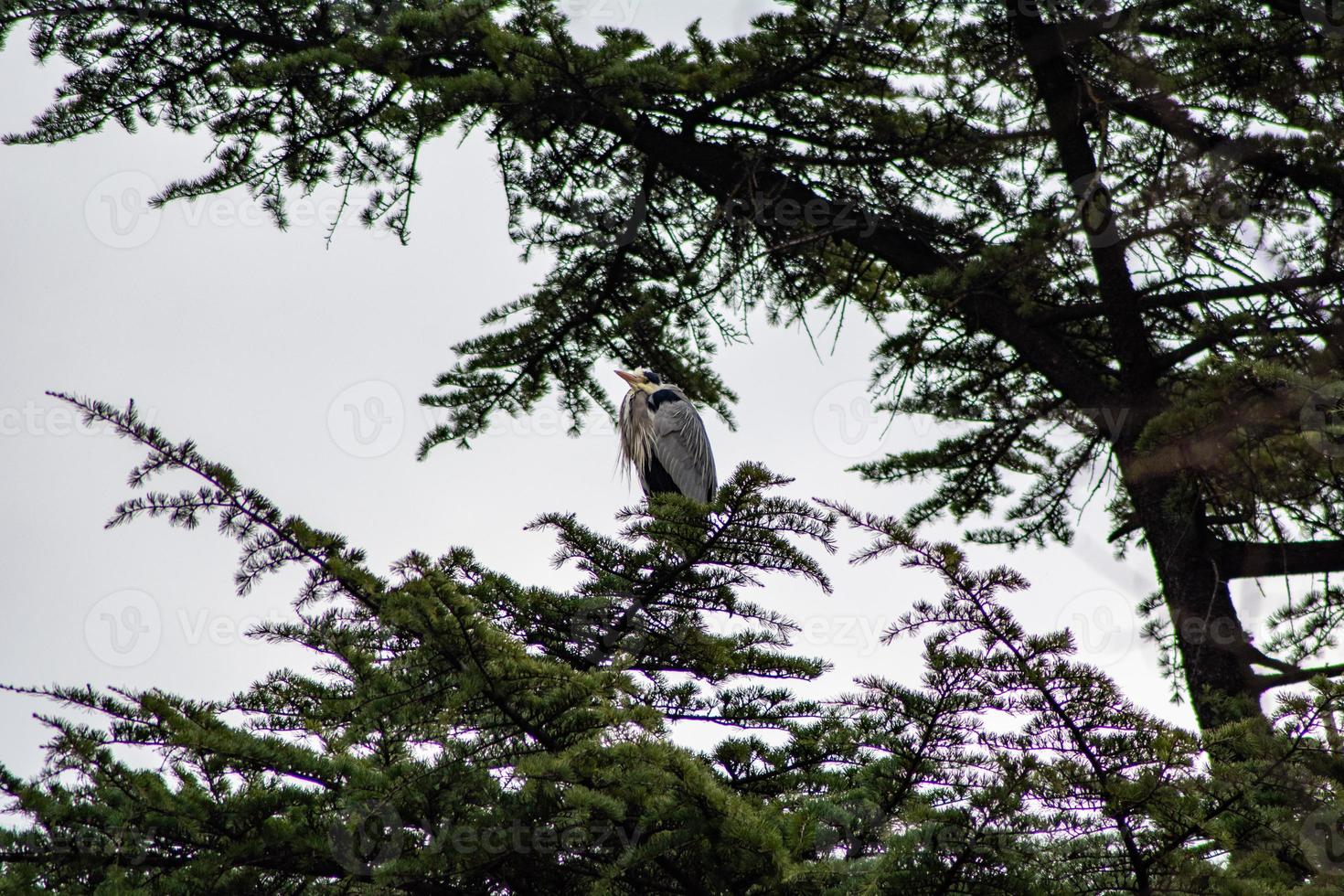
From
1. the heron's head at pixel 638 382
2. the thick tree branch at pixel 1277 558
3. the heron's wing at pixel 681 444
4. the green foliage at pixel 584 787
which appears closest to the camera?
the green foliage at pixel 584 787

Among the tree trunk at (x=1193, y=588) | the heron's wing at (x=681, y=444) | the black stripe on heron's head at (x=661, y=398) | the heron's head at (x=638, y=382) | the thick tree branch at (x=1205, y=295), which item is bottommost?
the tree trunk at (x=1193, y=588)

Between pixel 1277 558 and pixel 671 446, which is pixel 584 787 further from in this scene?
pixel 671 446

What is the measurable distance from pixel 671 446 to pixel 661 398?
394 millimetres

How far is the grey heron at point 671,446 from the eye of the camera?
834cm

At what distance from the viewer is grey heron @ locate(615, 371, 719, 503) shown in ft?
27.3

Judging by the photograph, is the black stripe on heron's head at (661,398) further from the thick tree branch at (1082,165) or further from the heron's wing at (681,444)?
the thick tree branch at (1082,165)

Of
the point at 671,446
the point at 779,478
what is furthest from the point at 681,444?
the point at 779,478

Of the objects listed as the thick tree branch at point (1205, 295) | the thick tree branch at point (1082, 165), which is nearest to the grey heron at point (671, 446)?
the thick tree branch at point (1205, 295)

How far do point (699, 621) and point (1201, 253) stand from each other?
326cm

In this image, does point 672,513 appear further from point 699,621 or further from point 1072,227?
point 1072,227

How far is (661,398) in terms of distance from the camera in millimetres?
8492

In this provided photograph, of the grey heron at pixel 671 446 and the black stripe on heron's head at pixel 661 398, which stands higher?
the black stripe on heron's head at pixel 661 398

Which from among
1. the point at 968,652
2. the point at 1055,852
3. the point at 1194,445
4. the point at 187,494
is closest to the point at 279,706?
the point at 187,494

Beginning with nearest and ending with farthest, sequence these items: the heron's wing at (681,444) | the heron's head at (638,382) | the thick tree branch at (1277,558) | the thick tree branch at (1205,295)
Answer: the thick tree branch at (1205,295), the thick tree branch at (1277,558), the heron's wing at (681,444), the heron's head at (638,382)
